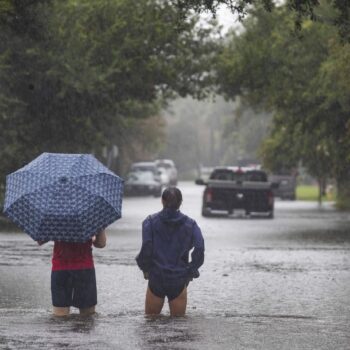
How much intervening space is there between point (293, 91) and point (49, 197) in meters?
29.6

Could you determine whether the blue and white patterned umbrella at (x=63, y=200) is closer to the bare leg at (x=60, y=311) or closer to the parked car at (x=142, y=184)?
the bare leg at (x=60, y=311)

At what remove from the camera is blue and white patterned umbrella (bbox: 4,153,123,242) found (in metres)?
11.2

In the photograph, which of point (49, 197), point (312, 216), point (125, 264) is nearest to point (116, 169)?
point (312, 216)

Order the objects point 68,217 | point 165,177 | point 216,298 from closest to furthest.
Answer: point 68,217 < point 216,298 < point 165,177

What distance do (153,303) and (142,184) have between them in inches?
2115

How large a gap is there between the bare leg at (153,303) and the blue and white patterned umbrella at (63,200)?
811 millimetres

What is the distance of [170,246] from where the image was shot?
37.5 feet

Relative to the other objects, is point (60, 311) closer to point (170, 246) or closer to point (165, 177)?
point (170, 246)

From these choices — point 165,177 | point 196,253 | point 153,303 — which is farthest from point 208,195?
point 165,177

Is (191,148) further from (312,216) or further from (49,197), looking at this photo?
(49,197)

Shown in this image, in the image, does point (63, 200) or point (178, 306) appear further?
point (178, 306)

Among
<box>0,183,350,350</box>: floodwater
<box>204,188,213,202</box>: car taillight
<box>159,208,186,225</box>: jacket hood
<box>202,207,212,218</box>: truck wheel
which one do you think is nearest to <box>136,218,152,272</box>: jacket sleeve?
<box>159,208,186,225</box>: jacket hood

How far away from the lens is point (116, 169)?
7188 centimetres

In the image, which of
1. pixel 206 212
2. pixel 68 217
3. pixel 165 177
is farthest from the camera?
pixel 165 177
